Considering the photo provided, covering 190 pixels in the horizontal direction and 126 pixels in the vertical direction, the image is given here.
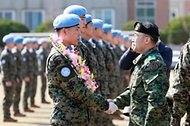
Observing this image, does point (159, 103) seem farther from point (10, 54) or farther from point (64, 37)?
point (10, 54)

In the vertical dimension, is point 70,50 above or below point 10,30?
above

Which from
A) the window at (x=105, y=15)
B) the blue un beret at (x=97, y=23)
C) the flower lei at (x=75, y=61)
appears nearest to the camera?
the flower lei at (x=75, y=61)

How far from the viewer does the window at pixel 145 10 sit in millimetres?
61844

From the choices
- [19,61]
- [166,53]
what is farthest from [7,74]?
[166,53]

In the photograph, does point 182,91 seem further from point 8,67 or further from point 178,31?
point 178,31

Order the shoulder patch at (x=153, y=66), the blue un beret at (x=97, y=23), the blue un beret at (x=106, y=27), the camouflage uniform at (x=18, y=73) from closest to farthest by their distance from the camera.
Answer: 1. the shoulder patch at (x=153, y=66)
2. the blue un beret at (x=97, y=23)
3. the blue un beret at (x=106, y=27)
4. the camouflage uniform at (x=18, y=73)

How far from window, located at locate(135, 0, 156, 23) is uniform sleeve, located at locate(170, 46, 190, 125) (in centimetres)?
5621

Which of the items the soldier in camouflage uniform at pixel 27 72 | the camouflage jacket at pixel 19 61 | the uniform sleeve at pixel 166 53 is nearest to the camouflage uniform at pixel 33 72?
the soldier in camouflage uniform at pixel 27 72

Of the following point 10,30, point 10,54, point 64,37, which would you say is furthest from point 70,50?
point 10,30

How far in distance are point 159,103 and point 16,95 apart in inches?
387

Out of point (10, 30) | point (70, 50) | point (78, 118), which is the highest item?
point (70, 50)

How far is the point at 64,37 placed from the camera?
614 centimetres

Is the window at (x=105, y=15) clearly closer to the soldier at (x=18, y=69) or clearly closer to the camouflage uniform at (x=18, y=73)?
the soldier at (x=18, y=69)

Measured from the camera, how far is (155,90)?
18.8 feet
